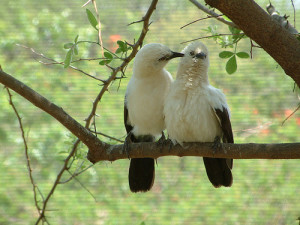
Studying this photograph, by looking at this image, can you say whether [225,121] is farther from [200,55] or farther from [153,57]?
[153,57]

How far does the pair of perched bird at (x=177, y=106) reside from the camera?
57.4 inches

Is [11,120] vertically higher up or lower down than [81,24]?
lower down

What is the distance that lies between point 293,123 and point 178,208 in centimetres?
76

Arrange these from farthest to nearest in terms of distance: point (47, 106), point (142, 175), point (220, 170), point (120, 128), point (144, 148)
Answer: point (120, 128) < point (142, 175) < point (220, 170) < point (144, 148) < point (47, 106)

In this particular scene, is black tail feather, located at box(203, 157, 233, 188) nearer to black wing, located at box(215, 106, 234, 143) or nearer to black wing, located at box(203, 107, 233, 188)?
black wing, located at box(203, 107, 233, 188)

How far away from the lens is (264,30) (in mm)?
1080

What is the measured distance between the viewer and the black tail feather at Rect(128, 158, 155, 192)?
1.70 meters

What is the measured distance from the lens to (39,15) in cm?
263

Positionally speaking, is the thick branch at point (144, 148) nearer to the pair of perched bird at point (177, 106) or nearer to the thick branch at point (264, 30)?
the pair of perched bird at point (177, 106)

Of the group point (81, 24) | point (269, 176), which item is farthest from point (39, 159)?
point (269, 176)

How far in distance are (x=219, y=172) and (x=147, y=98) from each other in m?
0.35

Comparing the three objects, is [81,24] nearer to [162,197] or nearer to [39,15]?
[39,15]

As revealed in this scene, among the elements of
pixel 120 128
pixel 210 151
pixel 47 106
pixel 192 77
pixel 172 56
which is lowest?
pixel 210 151

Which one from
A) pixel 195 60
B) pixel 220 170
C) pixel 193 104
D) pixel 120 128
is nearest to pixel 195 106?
pixel 193 104
